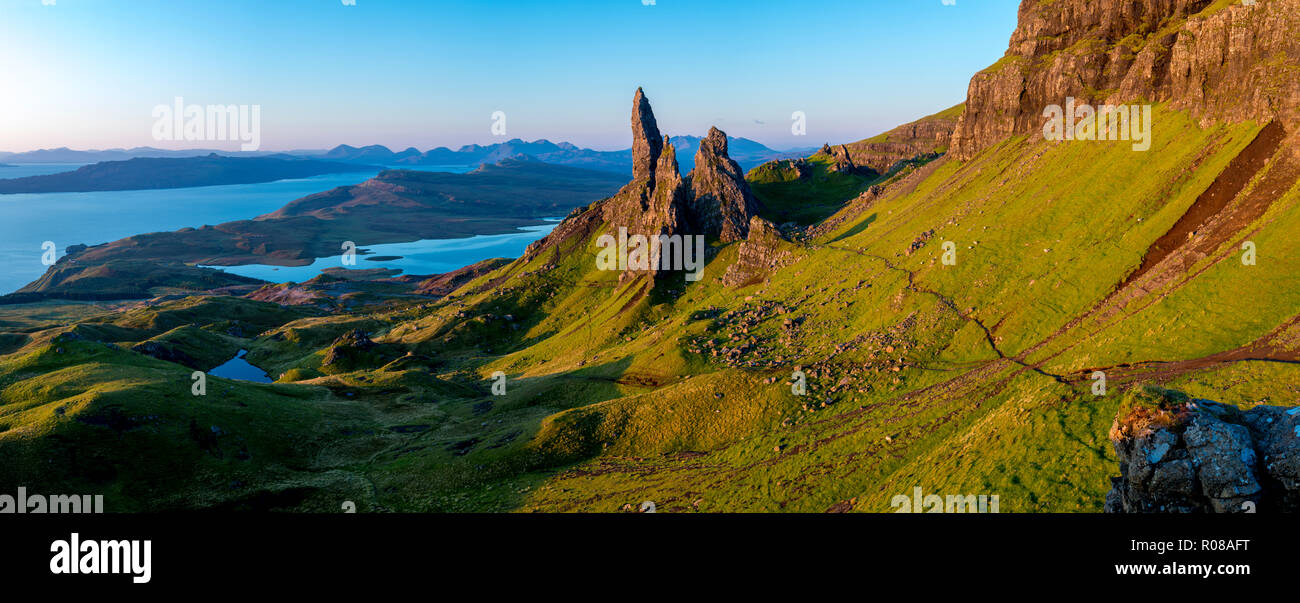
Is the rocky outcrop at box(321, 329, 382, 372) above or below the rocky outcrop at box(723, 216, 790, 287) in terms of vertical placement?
below

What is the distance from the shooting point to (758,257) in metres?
150

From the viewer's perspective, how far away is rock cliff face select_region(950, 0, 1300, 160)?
93312mm

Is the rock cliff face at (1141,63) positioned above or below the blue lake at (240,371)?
above

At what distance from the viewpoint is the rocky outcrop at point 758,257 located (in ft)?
479

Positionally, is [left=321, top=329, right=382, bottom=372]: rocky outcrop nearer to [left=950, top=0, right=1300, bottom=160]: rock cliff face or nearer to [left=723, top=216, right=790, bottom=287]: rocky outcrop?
[left=723, top=216, right=790, bottom=287]: rocky outcrop

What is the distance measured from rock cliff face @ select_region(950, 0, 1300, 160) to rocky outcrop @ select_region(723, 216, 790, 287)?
62.0 m

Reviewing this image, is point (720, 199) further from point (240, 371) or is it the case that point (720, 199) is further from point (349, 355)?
point (240, 371)

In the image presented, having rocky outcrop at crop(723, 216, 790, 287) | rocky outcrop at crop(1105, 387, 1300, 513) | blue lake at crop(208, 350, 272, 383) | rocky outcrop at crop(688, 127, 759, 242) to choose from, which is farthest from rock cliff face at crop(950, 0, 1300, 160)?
blue lake at crop(208, 350, 272, 383)

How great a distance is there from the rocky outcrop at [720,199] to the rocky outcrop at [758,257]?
17172 mm

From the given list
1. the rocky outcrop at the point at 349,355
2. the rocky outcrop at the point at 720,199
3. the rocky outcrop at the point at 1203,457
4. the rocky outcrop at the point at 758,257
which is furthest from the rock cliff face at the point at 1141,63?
the rocky outcrop at the point at 349,355

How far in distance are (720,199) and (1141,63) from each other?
99181mm

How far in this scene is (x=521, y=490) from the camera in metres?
73.3

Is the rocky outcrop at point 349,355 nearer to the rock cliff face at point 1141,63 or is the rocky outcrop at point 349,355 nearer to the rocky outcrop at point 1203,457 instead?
the rocky outcrop at point 1203,457

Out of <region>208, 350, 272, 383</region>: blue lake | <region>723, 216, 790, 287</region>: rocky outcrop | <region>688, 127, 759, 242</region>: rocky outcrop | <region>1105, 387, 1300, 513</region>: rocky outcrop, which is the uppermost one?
<region>688, 127, 759, 242</region>: rocky outcrop
